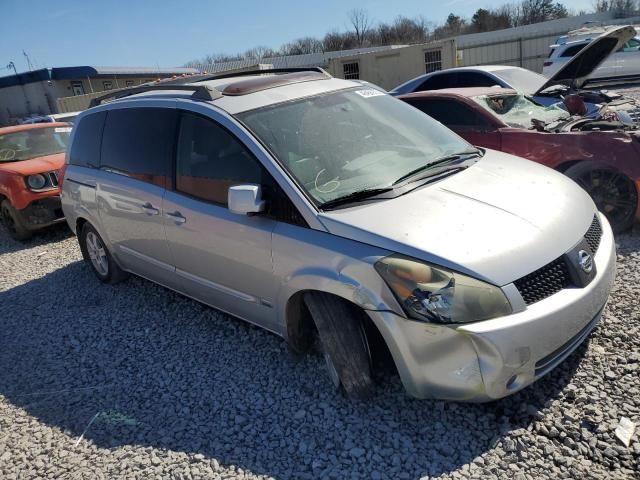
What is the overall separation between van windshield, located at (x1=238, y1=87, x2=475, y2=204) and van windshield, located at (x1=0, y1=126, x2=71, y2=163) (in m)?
6.30

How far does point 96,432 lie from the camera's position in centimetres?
292

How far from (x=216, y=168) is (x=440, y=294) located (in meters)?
1.74

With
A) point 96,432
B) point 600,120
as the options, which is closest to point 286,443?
point 96,432

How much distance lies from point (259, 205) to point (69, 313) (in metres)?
2.89

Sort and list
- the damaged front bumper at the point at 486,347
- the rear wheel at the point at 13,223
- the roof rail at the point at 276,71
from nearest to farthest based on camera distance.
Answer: the damaged front bumper at the point at 486,347, the roof rail at the point at 276,71, the rear wheel at the point at 13,223

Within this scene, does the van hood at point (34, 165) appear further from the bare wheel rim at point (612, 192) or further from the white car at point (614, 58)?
the white car at point (614, 58)

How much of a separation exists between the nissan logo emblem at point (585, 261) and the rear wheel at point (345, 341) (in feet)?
3.87

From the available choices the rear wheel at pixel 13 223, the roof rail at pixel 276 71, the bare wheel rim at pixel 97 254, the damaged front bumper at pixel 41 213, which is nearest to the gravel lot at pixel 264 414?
the bare wheel rim at pixel 97 254

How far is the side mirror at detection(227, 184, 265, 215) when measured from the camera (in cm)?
275

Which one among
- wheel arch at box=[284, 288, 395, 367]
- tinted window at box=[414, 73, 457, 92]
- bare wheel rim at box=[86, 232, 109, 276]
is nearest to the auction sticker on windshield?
wheel arch at box=[284, 288, 395, 367]

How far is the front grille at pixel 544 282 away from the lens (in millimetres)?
2309

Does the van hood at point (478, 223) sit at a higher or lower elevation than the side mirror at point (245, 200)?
lower

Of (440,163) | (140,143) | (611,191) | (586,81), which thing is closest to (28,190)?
(140,143)

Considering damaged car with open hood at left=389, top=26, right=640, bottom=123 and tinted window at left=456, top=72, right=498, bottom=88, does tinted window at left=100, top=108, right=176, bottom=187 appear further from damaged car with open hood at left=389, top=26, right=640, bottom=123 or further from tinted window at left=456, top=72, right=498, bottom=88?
tinted window at left=456, top=72, right=498, bottom=88
